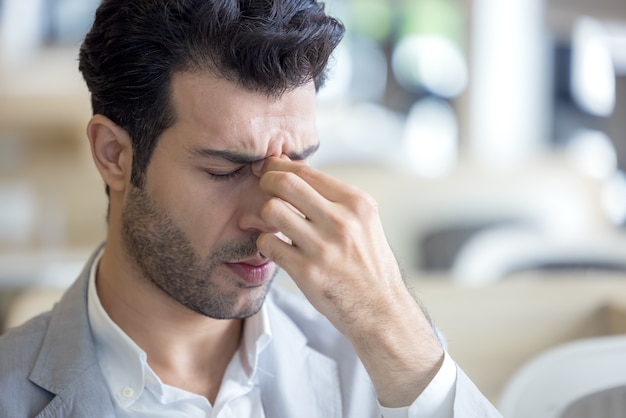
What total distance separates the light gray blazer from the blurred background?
0.38m

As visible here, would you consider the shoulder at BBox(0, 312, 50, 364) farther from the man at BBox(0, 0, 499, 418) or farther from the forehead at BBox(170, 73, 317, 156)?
the forehead at BBox(170, 73, 317, 156)

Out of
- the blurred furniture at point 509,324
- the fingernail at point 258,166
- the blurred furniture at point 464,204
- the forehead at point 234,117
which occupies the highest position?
the forehead at point 234,117

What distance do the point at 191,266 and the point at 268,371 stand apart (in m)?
0.20

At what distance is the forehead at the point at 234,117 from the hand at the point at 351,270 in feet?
0.20

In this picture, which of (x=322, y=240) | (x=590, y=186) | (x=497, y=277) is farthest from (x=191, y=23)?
(x=590, y=186)

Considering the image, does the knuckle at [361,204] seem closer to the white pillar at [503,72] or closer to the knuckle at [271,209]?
the knuckle at [271,209]

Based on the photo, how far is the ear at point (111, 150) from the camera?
1326 mm

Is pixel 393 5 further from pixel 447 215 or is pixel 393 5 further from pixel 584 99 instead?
pixel 447 215

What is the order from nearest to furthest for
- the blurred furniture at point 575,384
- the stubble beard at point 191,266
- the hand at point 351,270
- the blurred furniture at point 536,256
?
the hand at point 351,270, the stubble beard at point 191,266, the blurred furniture at point 575,384, the blurred furniture at point 536,256

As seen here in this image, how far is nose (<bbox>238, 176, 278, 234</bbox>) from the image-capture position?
4.13 feet

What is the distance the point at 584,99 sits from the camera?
520 cm

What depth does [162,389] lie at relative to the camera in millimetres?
1274

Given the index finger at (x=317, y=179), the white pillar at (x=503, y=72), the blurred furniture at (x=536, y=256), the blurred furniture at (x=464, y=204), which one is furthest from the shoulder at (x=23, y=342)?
the white pillar at (x=503, y=72)

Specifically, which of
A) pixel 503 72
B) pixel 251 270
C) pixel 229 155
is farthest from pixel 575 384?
pixel 503 72
